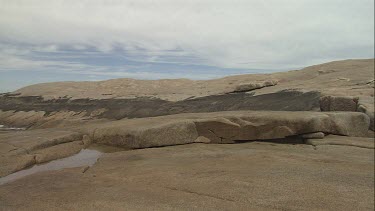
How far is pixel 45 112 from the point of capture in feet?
74.7

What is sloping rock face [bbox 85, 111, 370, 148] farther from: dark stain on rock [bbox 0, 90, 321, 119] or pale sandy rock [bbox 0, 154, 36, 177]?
dark stain on rock [bbox 0, 90, 321, 119]

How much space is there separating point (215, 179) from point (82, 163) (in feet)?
11.7

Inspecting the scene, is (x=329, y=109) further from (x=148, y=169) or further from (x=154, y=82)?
(x=154, y=82)

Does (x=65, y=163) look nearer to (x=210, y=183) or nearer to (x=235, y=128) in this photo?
(x=210, y=183)

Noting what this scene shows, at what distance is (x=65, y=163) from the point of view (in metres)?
8.64

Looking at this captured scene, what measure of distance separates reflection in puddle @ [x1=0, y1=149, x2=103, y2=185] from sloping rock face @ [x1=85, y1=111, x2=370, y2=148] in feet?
3.57

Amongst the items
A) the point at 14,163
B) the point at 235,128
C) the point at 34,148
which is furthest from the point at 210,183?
the point at 34,148

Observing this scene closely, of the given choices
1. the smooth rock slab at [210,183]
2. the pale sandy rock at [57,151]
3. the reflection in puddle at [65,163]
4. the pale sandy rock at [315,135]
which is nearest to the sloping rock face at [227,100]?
the pale sandy rock at [315,135]

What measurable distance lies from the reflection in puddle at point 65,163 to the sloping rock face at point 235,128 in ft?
3.57

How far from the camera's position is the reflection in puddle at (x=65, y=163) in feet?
24.4

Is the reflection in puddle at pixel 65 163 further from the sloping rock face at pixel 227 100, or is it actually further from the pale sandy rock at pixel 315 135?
the pale sandy rock at pixel 315 135

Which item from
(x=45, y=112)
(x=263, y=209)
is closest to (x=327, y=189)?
(x=263, y=209)

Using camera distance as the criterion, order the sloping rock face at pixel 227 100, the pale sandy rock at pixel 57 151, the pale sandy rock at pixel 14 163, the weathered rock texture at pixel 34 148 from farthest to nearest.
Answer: the sloping rock face at pixel 227 100, the pale sandy rock at pixel 57 151, the weathered rock texture at pixel 34 148, the pale sandy rock at pixel 14 163

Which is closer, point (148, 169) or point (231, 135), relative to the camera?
point (148, 169)
